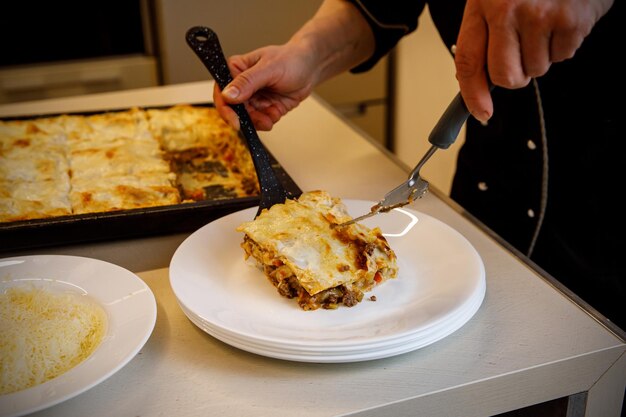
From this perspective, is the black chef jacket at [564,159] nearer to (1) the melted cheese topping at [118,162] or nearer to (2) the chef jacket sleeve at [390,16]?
(2) the chef jacket sleeve at [390,16]

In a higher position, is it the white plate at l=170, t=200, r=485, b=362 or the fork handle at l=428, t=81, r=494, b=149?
the fork handle at l=428, t=81, r=494, b=149

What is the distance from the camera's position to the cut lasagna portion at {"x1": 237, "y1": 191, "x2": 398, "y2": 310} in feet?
3.00

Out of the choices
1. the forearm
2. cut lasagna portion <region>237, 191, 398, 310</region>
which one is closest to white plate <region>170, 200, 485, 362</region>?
cut lasagna portion <region>237, 191, 398, 310</region>

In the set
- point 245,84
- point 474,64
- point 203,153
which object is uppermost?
point 474,64

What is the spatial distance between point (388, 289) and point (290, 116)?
3.00 ft

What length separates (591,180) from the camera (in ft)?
4.32

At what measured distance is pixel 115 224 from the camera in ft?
3.76

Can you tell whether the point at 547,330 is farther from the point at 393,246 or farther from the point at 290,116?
the point at 290,116

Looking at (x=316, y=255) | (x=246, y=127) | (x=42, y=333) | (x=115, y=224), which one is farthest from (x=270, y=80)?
(x=42, y=333)

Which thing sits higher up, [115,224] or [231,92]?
[231,92]

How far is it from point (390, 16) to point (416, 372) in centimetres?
93

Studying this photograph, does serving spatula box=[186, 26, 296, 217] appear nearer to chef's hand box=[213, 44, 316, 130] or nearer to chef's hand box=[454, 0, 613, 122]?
chef's hand box=[213, 44, 316, 130]

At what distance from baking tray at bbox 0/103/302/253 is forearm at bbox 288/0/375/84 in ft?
1.40

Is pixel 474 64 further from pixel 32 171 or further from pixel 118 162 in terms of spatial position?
pixel 32 171
